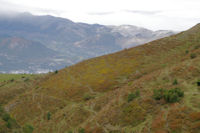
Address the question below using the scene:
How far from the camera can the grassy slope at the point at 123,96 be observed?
85.0ft

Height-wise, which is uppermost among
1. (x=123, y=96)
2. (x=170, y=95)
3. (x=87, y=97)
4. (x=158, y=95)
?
(x=170, y=95)

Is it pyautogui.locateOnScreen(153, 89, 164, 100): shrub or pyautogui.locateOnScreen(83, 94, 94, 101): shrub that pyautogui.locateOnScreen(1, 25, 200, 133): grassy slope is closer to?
pyautogui.locateOnScreen(83, 94, 94, 101): shrub

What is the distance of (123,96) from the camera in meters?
37.4

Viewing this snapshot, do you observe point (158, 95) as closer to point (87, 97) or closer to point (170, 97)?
point (170, 97)

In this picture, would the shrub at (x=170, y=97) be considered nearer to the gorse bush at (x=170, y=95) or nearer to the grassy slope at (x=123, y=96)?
the gorse bush at (x=170, y=95)

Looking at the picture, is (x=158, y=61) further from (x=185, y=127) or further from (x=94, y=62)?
(x=185, y=127)

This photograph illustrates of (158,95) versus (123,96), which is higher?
(158,95)

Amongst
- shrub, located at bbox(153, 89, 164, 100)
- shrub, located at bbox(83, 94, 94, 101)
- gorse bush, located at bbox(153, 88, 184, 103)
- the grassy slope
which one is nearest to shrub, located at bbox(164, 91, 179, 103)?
gorse bush, located at bbox(153, 88, 184, 103)

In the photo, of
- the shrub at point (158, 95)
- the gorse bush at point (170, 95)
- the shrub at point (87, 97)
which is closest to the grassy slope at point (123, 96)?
the shrub at point (87, 97)

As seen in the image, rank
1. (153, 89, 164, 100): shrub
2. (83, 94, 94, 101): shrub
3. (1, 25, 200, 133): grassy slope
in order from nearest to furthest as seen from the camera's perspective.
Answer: (1, 25, 200, 133): grassy slope, (153, 89, 164, 100): shrub, (83, 94, 94, 101): shrub

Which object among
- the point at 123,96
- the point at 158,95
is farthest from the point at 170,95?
the point at 123,96

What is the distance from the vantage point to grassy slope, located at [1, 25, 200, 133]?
25920 mm

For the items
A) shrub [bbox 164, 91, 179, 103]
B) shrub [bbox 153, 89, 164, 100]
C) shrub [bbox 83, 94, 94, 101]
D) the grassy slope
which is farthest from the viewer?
shrub [bbox 83, 94, 94, 101]

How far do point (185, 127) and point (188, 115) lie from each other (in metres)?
2.12
